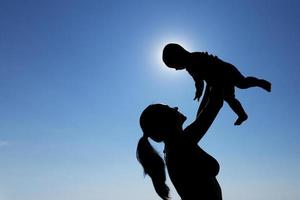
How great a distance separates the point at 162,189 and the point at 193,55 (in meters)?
1.53

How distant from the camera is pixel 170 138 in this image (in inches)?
122

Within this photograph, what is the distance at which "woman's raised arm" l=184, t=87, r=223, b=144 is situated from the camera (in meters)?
2.73

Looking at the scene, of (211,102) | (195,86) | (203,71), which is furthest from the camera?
(195,86)

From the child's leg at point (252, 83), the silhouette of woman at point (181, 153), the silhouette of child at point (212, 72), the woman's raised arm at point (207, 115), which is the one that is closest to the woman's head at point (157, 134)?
the silhouette of woman at point (181, 153)

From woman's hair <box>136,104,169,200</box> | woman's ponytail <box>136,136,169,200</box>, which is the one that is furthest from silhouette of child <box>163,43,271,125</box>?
woman's ponytail <box>136,136,169,200</box>

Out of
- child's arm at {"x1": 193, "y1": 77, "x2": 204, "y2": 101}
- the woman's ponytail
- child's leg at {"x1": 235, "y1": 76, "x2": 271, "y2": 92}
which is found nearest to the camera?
the woman's ponytail

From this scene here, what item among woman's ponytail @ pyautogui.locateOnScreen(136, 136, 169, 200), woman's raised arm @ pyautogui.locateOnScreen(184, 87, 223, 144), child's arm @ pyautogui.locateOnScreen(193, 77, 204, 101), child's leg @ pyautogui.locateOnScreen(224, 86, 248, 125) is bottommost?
woman's ponytail @ pyautogui.locateOnScreen(136, 136, 169, 200)

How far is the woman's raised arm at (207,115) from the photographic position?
273cm

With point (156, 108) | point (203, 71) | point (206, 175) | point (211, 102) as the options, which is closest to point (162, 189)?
point (206, 175)

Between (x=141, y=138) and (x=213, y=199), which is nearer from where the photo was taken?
(x=213, y=199)

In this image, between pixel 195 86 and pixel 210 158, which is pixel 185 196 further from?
pixel 195 86

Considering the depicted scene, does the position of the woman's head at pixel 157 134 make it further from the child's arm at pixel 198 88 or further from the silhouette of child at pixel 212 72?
the child's arm at pixel 198 88

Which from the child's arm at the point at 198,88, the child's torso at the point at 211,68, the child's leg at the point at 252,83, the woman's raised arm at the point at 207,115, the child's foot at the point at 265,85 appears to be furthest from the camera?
the child's arm at the point at 198,88

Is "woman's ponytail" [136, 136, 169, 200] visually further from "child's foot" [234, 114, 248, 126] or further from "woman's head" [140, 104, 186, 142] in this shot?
"child's foot" [234, 114, 248, 126]
